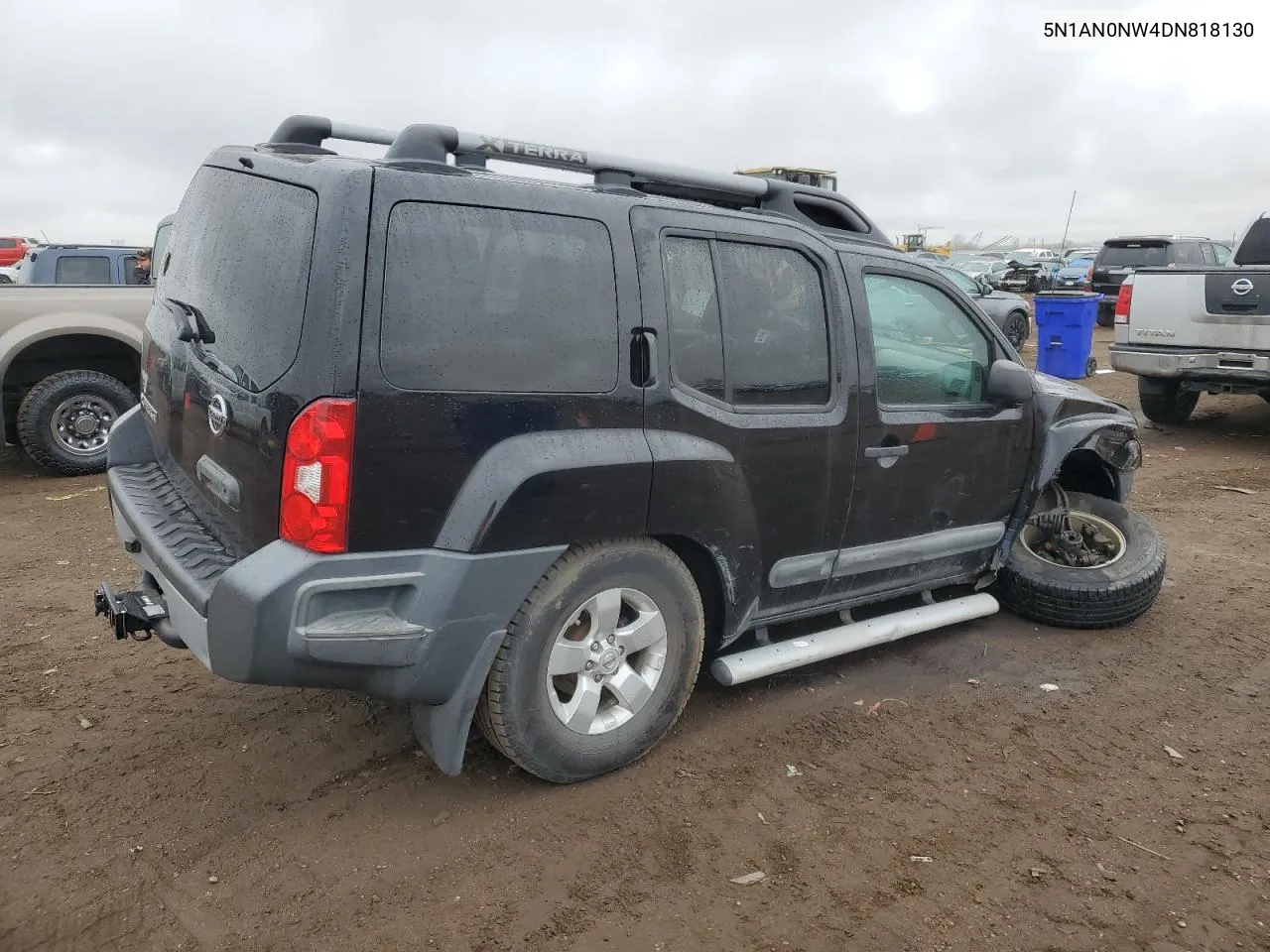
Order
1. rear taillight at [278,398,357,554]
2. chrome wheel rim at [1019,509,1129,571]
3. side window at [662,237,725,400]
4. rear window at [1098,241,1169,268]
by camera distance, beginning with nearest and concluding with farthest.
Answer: rear taillight at [278,398,357,554]
side window at [662,237,725,400]
chrome wheel rim at [1019,509,1129,571]
rear window at [1098,241,1169,268]

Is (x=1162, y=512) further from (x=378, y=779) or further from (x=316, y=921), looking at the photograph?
(x=316, y=921)

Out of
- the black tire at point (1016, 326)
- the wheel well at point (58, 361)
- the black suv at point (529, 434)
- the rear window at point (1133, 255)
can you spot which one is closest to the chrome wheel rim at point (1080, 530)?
the black suv at point (529, 434)

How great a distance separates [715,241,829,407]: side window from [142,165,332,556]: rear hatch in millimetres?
1376

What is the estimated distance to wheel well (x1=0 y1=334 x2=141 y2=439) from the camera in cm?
712

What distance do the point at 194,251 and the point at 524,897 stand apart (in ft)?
7.50

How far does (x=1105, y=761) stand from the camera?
3355mm

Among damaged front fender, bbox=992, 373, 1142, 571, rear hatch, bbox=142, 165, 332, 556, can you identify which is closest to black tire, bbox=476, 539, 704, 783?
rear hatch, bbox=142, 165, 332, 556

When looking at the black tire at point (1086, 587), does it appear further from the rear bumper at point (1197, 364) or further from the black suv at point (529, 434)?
the rear bumper at point (1197, 364)

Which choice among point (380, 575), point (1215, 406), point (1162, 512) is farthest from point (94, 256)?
point (1215, 406)

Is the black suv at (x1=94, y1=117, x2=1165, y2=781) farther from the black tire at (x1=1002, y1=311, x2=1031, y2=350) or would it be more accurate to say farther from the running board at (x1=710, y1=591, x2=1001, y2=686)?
the black tire at (x1=1002, y1=311, x2=1031, y2=350)

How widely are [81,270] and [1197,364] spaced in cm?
1070

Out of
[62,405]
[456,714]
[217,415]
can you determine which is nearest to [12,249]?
[62,405]

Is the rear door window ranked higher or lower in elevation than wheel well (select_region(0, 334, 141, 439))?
higher

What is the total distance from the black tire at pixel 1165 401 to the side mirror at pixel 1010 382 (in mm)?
6528
